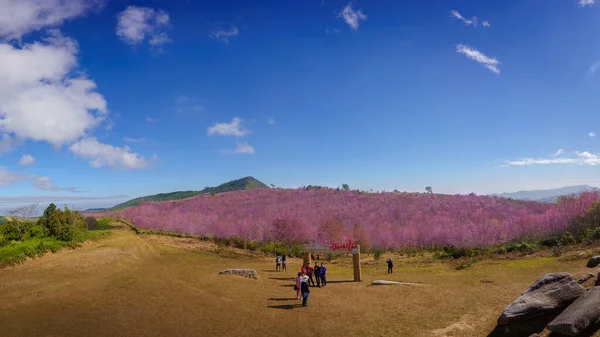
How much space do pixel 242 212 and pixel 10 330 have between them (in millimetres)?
83042

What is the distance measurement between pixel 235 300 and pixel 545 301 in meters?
18.9

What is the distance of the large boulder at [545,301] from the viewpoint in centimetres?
1559

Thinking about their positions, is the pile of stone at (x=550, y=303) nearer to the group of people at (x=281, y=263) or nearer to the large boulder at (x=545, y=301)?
the large boulder at (x=545, y=301)

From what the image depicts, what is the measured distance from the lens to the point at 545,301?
15.7 m

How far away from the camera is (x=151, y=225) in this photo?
3718 inches

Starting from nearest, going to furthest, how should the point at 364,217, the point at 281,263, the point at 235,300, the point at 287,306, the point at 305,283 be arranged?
the point at 305,283
the point at 287,306
the point at 235,300
the point at 281,263
the point at 364,217

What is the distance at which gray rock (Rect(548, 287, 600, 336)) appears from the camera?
1280cm

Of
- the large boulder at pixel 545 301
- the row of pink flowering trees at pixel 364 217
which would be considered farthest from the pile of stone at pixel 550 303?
the row of pink flowering trees at pixel 364 217

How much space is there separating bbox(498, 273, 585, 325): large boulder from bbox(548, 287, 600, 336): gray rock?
1.59m

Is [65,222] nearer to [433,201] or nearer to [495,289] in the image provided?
[495,289]

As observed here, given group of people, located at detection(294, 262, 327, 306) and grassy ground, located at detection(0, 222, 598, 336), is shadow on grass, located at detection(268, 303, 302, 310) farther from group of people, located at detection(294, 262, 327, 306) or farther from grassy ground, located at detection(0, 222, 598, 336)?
group of people, located at detection(294, 262, 327, 306)

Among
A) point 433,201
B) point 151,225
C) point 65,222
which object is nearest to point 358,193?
point 433,201

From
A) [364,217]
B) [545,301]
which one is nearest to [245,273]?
[545,301]

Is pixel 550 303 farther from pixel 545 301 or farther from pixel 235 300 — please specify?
pixel 235 300
